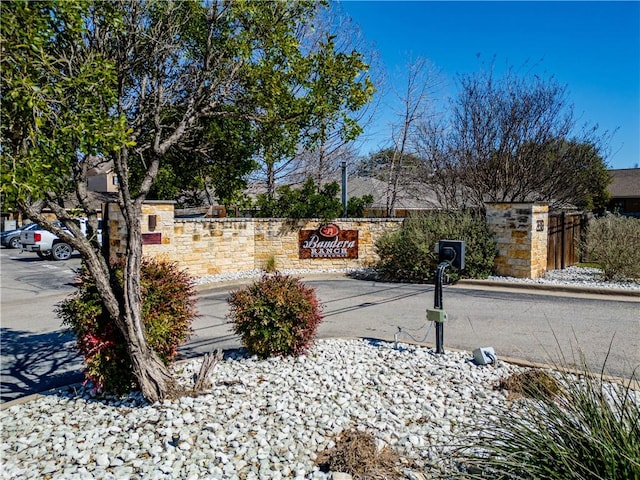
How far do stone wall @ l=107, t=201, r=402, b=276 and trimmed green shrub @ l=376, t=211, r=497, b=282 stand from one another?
167 cm

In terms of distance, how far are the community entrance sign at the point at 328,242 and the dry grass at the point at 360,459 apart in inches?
474

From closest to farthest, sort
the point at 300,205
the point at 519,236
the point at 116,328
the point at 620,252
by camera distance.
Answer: the point at 116,328, the point at 620,252, the point at 519,236, the point at 300,205

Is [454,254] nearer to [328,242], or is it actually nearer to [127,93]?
[127,93]

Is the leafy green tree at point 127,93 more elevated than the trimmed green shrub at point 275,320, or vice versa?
the leafy green tree at point 127,93

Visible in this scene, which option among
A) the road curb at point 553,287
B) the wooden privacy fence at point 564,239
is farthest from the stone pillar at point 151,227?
the wooden privacy fence at point 564,239

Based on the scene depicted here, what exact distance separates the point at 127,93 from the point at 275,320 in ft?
11.4

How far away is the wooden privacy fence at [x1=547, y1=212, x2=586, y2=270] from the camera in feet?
47.9

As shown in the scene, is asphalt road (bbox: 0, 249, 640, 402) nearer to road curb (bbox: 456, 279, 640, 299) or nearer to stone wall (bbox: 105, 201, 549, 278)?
road curb (bbox: 456, 279, 640, 299)

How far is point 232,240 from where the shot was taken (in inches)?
591

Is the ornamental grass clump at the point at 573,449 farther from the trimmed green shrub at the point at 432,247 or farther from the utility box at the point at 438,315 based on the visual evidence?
the trimmed green shrub at the point at 432,247

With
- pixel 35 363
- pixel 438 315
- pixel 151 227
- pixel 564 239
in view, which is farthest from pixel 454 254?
pixel 564 239

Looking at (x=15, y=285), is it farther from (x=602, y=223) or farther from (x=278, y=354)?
(x=602, y=223)

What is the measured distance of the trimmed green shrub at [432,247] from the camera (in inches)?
519

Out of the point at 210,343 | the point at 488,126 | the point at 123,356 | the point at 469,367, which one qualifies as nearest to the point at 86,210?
the point at 123,356
